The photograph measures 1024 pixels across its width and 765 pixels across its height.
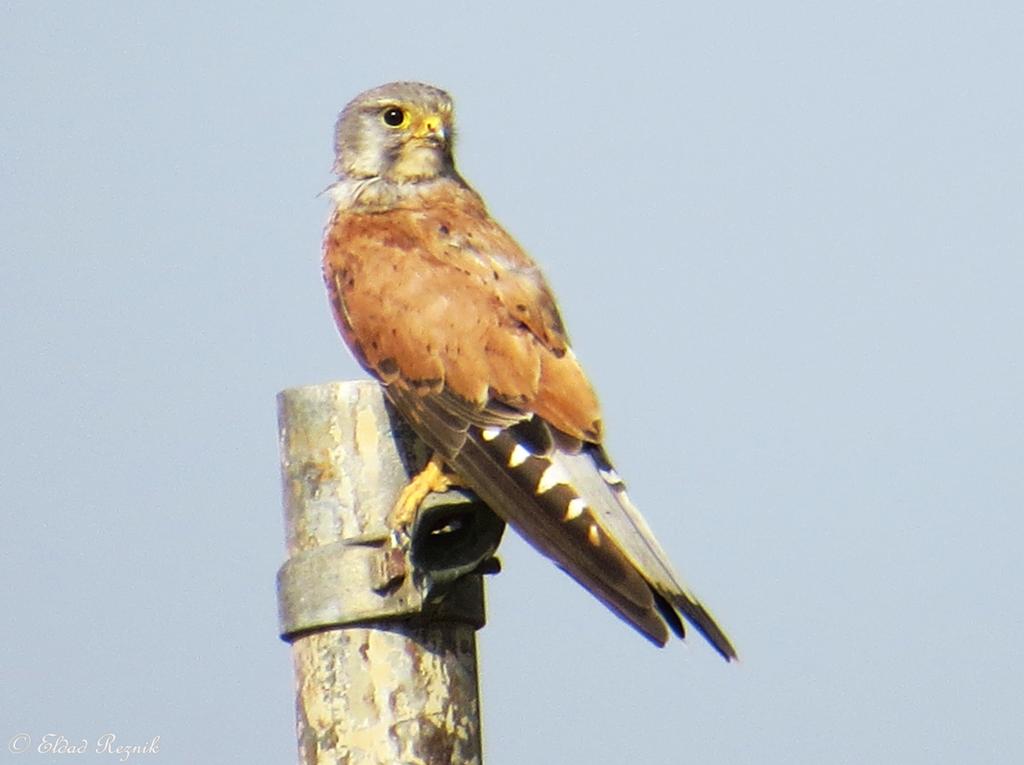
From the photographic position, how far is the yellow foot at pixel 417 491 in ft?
11.1

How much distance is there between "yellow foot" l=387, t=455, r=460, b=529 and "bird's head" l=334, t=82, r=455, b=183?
1994 millimetres

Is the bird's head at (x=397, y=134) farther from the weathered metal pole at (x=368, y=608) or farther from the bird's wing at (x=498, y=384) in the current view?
the weathered metal pole at (x=368, y=608)

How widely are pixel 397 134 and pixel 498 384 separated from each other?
1854 millimetres

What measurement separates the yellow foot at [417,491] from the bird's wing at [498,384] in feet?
0.37

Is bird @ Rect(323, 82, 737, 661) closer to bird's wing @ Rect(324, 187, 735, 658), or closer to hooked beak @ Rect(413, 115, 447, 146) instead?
bird's wing @ Rect(324, 187, 735, 658)

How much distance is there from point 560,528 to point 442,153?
2.33 meters

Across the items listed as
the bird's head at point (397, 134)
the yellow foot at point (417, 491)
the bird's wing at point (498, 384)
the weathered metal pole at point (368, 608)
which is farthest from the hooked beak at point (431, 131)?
the weathered metal pole at point (368, 608)

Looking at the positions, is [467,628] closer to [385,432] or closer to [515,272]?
[385,432]

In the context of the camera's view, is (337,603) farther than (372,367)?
No

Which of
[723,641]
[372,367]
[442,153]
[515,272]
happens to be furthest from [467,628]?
[442,153]

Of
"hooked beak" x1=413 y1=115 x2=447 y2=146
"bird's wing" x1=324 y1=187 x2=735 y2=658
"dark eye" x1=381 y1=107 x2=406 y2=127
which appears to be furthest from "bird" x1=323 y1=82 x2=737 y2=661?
"dark eye" x1=381 y1=107 x2=406 y2=127

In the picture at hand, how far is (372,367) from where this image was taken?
14.2 feet

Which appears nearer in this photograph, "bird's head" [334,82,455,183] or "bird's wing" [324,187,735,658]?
"bird's wing" [324,187,735,658]

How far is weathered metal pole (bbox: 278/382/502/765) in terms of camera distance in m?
3.31
